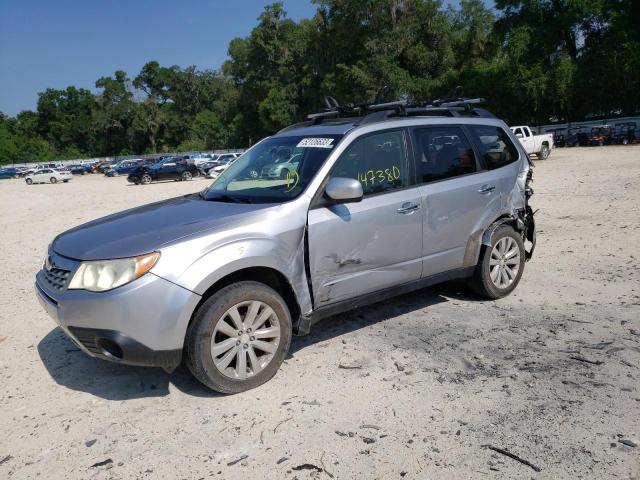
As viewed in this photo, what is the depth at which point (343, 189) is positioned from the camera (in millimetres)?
3828

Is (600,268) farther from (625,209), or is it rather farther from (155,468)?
(155,468)

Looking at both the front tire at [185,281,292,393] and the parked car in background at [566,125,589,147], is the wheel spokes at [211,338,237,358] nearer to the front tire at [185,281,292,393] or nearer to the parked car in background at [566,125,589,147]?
the front tire at [185,281,292,393]

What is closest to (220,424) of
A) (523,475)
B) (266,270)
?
(266,270)

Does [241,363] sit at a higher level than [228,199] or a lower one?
lower

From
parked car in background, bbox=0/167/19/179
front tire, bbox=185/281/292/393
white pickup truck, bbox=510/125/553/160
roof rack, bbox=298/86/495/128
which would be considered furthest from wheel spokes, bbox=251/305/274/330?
parked car in background, bbox=0/167/19/179

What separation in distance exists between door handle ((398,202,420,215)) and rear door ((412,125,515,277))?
0.14 m

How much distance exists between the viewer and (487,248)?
5.10 metres

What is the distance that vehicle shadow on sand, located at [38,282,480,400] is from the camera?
12.5ft

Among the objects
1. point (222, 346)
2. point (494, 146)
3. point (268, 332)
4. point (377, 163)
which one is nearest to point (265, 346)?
point (268, 332)

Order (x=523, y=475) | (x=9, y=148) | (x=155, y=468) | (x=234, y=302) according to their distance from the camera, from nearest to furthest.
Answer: (x=523, y=475) → (x=155, y=468) → (x=234, y=302) → (x=9, y=148)

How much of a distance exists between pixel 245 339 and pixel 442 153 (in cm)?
248

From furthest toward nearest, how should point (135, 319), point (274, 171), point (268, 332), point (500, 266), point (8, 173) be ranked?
1. point (8, 173)
2. point (500, 266)
3. point (274, 171)
4. point (268, 332)
5. point (135, 319)

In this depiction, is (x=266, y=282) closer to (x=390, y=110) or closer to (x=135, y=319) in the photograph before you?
(x=135, y=319)

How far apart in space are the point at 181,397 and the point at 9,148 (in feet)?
311
